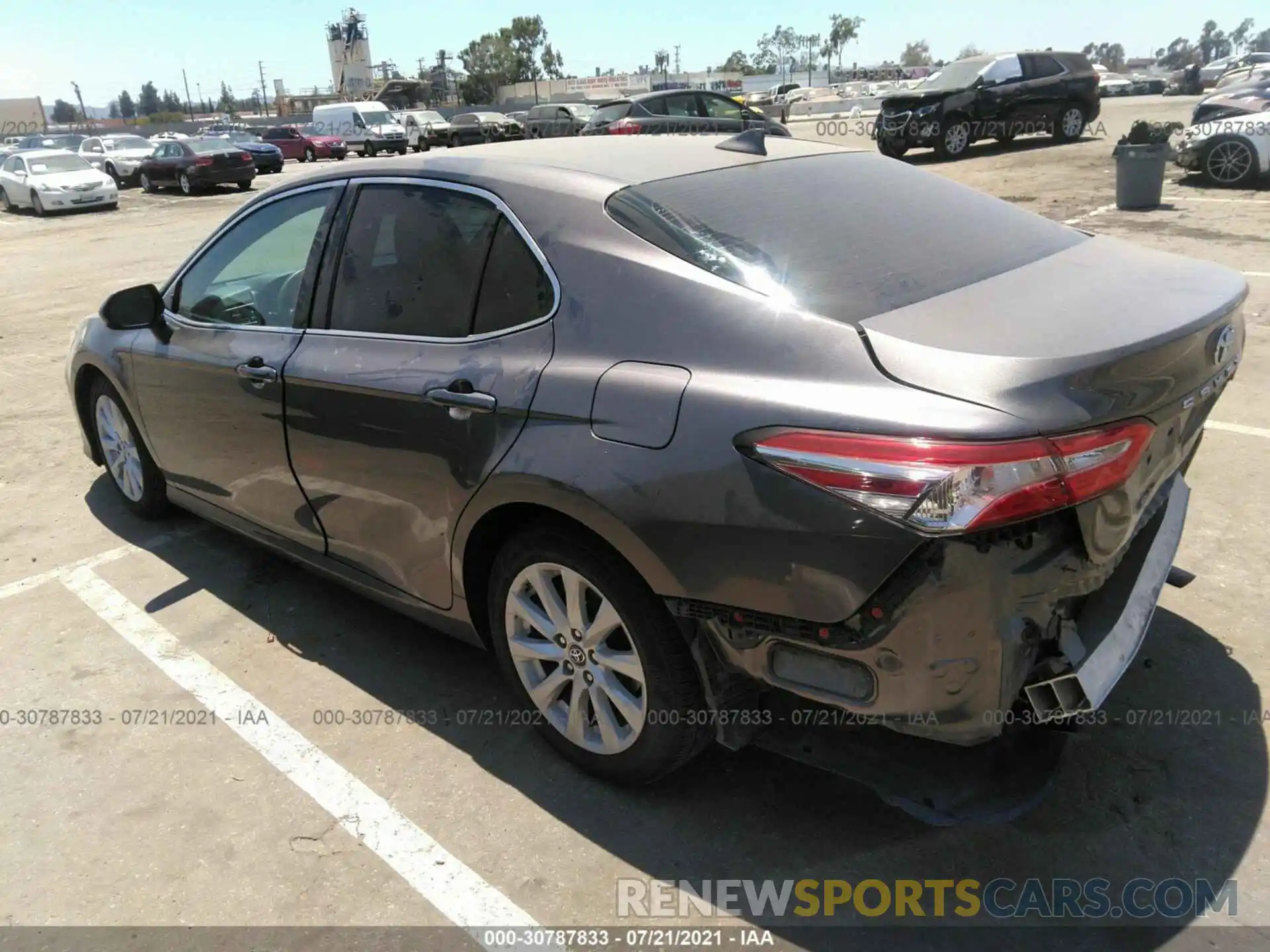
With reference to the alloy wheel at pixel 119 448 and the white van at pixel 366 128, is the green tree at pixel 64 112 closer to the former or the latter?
the white van at pixel 366 128

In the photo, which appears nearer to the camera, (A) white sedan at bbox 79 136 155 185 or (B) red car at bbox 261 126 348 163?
(A) white sedan at bbox 79 136 155 185

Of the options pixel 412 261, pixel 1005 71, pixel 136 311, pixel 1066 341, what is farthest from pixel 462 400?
pixel 1005 71

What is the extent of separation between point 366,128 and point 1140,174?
30.8 meters

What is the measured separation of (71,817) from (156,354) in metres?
2.01

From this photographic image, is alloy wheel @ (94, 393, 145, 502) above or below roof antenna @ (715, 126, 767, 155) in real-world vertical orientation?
below

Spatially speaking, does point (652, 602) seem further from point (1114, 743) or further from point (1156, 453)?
point (1114, 743)

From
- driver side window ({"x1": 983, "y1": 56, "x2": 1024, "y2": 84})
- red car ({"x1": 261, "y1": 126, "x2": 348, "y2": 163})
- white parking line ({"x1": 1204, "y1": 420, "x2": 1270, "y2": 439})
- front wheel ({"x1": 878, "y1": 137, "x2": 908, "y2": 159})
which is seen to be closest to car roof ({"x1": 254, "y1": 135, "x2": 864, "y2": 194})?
white parking line ({"x1": 1204, "y1": 420, "x2": 1270, "y2": 439})

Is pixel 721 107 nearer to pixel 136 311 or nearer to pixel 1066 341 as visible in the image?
pixel 136 311

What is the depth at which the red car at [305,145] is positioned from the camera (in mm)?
36875

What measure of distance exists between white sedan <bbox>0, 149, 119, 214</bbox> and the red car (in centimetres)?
1360

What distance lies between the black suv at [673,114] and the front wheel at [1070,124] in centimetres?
607

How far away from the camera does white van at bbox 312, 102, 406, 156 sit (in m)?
35.9
